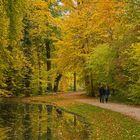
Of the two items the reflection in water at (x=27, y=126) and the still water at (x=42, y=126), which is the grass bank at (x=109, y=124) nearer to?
the still water at (x=42, y=126)

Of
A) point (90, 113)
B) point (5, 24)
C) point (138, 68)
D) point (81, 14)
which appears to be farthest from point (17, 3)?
point (81, 14)

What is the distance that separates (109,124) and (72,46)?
888 inches

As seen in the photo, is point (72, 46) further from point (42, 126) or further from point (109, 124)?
point (42, 126)

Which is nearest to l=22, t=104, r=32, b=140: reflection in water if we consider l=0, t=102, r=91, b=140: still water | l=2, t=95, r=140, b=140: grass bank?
l=0, t=102, r=91, b=140: still water

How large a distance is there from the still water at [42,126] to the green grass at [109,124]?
0.53 m

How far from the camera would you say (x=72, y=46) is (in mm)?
44531

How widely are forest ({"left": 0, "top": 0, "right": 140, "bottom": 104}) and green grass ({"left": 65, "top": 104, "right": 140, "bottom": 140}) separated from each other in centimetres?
520

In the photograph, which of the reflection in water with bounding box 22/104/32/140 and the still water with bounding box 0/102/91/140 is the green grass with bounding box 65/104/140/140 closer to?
the still water with bounding box 0/102/91/140

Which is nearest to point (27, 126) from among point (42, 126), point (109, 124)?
point (42, 126)

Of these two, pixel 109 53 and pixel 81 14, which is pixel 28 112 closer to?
pixel 109 53

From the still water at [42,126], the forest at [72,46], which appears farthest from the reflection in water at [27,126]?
the forest at [72,46]

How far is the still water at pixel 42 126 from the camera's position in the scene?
18984 mm

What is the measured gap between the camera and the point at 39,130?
20750 millimetres

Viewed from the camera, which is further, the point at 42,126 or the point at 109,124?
the point at 109,124
